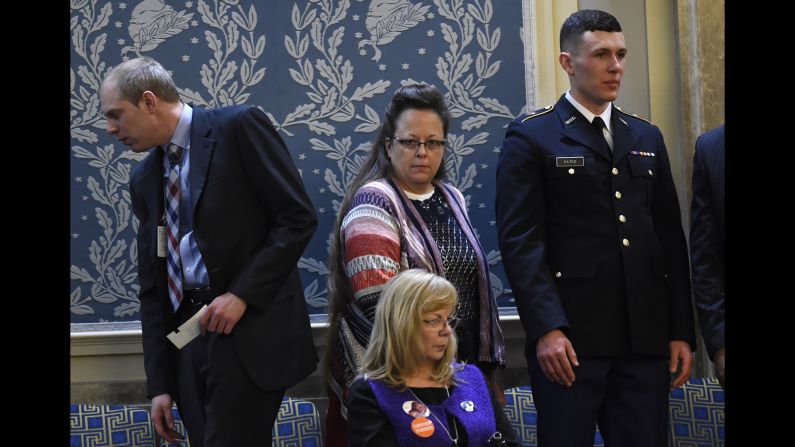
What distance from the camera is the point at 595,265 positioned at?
288 cm

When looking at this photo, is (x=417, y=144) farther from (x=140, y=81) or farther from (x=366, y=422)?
(x=366, y=422)

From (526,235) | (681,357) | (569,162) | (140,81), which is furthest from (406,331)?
(140,81)

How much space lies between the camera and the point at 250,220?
9.42 ft

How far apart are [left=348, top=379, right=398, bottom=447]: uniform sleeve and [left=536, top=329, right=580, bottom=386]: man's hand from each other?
51 centimetres

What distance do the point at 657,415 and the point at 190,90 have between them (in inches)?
80.3

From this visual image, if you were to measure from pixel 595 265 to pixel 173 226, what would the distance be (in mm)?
1147

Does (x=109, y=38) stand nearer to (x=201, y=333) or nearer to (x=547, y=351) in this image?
(x=201, y=333)

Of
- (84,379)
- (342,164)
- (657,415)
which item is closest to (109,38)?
(342,164)

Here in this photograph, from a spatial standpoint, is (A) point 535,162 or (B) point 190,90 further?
(B) point 190,90

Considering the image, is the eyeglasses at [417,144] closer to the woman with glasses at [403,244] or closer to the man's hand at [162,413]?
the woman with glasses at [403,244]

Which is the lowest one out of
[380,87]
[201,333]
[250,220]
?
[201,333]

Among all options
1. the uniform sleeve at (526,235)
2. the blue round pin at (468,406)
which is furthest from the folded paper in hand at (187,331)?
the uniform sleeve at (526,235)

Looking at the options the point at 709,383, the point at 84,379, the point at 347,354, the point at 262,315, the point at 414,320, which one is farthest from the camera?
the point at 84,379

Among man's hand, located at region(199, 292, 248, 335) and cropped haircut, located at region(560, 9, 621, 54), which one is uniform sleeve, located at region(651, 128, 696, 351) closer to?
cropped haircut, located at region(560, 9, 621, 54)
